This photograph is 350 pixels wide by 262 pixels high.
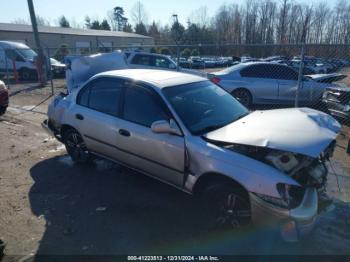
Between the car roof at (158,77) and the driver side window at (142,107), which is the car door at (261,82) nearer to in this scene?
the car roof at (158,77)

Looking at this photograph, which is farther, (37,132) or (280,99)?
(280,99)

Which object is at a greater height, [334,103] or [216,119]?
[216,119]

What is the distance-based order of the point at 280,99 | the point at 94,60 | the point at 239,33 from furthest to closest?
1. the point at 239,33
2. the point at 280,99
3. the point at 94,60

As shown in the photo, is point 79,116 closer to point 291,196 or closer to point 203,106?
point 203,106

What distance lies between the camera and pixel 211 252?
3.32 metres

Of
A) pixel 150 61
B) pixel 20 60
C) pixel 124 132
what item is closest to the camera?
pixel 124 132

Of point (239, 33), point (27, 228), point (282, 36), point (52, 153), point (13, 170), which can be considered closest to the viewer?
point (27, 228)

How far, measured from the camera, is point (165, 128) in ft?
11.9

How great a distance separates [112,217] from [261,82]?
25.1 ft

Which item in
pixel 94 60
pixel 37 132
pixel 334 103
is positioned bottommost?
pixel 37 132

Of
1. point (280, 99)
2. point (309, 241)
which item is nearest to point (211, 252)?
point (309, 241)

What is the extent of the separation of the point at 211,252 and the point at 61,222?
6.22ft

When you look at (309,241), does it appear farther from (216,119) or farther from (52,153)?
(52,153)

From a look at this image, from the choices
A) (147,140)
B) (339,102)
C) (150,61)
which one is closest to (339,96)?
(339,102)
